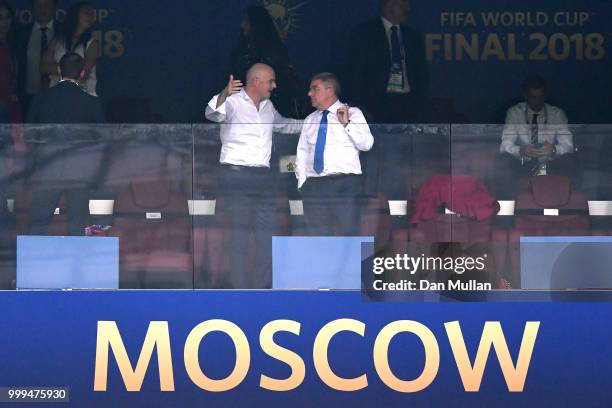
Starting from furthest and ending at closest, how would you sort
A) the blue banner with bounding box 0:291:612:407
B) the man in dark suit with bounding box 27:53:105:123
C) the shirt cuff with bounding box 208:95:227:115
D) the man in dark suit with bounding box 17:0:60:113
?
the man in dark suit with bounding box 17:0:60:113, the shirt cuff with bounding box 208:95:227:115, the man in dark suit with bounding box 27:53:105:123, the blue banner with bounding box 0:291:612:407

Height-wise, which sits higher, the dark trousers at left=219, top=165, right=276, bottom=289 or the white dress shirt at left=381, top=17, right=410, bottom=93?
the white dress shirt at left=381, top=17, right=410, bottom=93

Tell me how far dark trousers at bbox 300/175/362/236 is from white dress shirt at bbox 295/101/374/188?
1.6 inches

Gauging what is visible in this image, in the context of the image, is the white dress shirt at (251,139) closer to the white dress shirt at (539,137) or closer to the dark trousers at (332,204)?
the dark trousers at (332,204)

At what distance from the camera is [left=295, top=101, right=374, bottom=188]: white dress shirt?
675 centimetres

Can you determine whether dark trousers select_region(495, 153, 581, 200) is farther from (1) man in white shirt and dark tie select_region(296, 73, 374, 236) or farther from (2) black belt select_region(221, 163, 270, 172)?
(2) black belt select_region(221, 163, 270, 172)

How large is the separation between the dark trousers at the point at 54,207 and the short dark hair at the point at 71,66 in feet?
3.25

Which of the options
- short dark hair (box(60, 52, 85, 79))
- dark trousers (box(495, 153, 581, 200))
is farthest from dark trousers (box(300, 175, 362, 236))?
short dark hair (box(60, 52, 85, 79))

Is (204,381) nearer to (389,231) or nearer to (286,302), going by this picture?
(286,302)

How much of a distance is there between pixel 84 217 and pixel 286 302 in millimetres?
1050

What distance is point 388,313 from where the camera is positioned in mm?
6652

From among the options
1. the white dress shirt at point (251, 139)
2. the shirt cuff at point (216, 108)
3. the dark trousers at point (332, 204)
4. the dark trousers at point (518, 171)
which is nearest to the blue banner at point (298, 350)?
the dark trousers at point (332, 204)

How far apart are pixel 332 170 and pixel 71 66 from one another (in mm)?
1750

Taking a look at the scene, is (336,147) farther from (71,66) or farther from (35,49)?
(35,49)

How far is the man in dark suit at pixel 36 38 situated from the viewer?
873 cm
